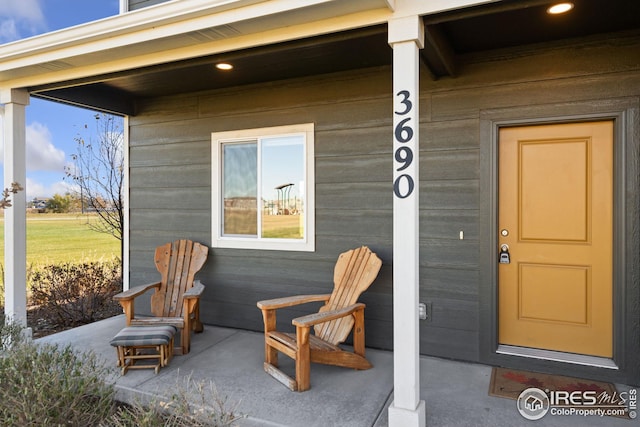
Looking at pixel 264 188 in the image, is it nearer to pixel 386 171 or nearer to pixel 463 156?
pixel 386 171

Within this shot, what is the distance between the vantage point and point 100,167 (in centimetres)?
641

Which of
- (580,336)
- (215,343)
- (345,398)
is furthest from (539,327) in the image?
(215,343)

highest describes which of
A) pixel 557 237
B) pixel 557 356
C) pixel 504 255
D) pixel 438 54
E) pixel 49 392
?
pixel 438 54

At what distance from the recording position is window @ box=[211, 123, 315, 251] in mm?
3855

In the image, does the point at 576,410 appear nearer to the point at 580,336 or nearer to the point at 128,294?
the point at 580,336

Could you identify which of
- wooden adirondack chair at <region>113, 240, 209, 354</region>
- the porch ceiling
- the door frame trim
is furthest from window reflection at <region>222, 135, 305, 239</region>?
the door frame trim

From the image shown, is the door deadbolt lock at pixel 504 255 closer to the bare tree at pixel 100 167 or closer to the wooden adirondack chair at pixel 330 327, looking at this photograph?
the wooden adirondack chair at pixel 330 327

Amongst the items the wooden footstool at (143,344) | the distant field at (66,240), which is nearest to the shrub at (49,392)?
the wooden footstool at (143,344)

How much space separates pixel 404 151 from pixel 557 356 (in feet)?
6.75

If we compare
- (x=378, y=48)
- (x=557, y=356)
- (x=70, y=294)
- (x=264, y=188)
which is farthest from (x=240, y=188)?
(x=557, y=356)

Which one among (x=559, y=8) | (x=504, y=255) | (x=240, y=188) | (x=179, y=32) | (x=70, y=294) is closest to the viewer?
(x=559, y=8)

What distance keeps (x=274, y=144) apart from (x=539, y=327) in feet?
9.10

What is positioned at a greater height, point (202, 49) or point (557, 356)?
point (202, 49)

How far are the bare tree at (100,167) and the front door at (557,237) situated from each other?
5.59 m
